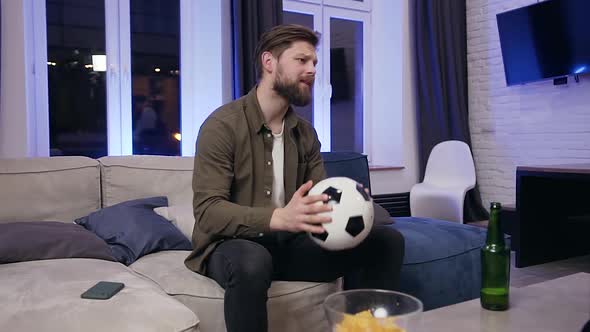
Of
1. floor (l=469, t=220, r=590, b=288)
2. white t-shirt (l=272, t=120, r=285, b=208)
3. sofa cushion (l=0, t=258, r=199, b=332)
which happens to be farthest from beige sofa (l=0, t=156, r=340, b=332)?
floor (l=469, t=220, r=590, b=288)

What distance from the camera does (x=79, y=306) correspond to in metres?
1.32

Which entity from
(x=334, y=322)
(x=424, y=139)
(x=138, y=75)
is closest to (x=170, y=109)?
(x=138, y=75)

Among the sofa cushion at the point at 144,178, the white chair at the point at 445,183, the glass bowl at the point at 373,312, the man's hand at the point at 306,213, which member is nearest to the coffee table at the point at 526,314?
the glass bowl at the point at 373,312

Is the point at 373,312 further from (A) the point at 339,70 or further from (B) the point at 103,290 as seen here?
(A) the point at 339,70

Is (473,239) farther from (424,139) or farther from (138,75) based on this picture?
(138,75)

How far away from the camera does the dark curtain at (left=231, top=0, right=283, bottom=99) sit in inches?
129

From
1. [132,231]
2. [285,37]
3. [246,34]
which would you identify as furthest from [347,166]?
[246,34]

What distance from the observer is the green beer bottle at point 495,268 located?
1.21m

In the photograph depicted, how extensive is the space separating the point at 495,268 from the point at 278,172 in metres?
0.77

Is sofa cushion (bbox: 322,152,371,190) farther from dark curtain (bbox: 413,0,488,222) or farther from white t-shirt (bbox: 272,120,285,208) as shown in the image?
dark curtain (bbox: 413,0,488,222)

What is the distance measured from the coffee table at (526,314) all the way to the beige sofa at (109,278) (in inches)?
22.8

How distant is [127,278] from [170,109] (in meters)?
2.13

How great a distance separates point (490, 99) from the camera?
427cm

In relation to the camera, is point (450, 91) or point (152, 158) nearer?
point (152, 158)
